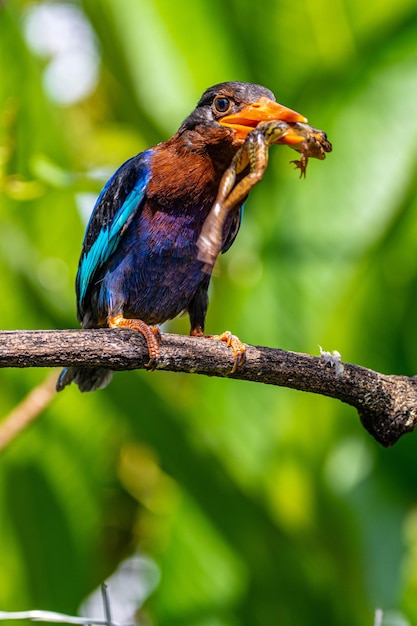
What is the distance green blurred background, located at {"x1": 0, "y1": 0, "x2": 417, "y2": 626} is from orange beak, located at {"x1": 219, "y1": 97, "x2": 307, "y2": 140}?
2.90 ft

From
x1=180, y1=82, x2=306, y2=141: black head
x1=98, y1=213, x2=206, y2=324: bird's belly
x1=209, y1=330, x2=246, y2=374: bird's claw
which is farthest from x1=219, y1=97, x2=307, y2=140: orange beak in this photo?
x1=209, y1=330, x2=246, y2=374: bird's claw

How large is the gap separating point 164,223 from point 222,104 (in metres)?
0.51

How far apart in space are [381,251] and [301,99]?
1.20 m

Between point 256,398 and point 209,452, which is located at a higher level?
point 256,398

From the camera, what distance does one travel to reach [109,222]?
4.38 metres

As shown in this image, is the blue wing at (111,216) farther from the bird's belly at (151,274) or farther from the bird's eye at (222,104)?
the bird's eye at (222,104)

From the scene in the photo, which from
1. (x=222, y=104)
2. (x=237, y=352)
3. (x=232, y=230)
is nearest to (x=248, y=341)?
(x=232, y=230)

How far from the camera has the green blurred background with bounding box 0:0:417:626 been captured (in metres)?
4.61

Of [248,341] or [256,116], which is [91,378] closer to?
[248,341]

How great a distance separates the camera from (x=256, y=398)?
4992 mm

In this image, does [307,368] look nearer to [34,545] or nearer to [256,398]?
[256,398]

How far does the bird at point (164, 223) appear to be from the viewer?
13.3ft

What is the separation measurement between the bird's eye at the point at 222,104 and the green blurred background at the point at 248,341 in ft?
2.68

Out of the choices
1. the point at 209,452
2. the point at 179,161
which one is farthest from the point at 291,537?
the point at 179,161
